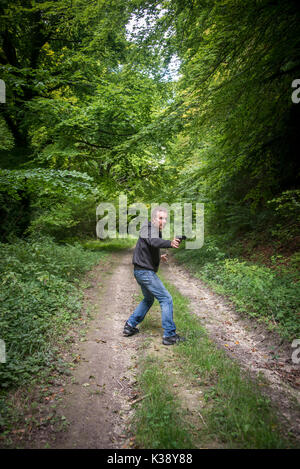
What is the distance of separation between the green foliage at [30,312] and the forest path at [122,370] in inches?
22.2

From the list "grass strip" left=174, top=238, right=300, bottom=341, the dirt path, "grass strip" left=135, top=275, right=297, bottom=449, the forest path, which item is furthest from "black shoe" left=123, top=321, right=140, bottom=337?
"grass strip" left=174, top=238, right=300, bottom=341

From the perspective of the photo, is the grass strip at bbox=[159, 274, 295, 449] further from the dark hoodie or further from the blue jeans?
the dark hoodie

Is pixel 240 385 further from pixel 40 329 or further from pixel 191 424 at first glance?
pixel 40 329

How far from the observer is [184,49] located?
551 cm

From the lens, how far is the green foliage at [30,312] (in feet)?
11.6

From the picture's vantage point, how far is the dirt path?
310 centimetres

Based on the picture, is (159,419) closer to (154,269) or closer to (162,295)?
(162,295)

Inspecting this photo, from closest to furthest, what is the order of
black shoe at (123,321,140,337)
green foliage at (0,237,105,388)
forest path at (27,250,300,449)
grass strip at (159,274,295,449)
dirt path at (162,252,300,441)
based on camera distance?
1. grass strip at (159,274,295,449)
2. forest path at (27,250,300,449)
3. dirt path at (162,252,300,441)
4. green foliage at (0,237,105,388)
5. black shoe at (123,321,140,337)

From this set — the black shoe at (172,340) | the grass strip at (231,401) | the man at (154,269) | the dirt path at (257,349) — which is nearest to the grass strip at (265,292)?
the dirt path at (257,349)

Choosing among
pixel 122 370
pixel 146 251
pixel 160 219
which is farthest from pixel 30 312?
pixel 160 219

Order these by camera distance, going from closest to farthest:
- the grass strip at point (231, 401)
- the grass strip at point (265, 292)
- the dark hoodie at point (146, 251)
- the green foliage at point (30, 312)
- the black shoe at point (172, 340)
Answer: the grass strip at point (231, 401) → the green foliage at point (30, 312) → the black shoe at point (172, 340) → the dark hoodie at point (146, 251) → the grass strip at point (265, 292)

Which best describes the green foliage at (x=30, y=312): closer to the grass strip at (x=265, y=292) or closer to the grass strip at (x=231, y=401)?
the grass strip at (x=231, y=401)
